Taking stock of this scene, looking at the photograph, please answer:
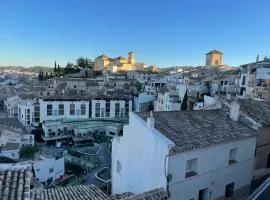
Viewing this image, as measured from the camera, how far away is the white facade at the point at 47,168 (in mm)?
30469

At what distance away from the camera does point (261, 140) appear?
50.5 feet

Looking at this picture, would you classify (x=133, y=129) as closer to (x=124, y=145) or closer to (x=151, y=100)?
(x=124, y=145)

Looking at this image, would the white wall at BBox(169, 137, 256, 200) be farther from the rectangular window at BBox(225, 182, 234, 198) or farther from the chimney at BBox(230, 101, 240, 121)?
the chimney at BBox(230, 101, 240, 121)

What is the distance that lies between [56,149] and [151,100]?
23.9m

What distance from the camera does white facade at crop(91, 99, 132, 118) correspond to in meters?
54.0

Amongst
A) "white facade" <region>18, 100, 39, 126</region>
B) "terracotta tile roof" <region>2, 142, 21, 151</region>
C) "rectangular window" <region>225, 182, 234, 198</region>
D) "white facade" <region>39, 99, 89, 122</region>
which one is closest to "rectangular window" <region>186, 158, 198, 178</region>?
"rectangular window" <region>225, 182, 234, 198</region>

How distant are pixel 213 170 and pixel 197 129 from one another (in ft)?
6.94

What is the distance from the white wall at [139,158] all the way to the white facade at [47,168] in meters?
16.7

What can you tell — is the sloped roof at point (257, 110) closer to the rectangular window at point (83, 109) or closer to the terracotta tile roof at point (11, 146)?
the terracotta tile roof at point (11, 146)

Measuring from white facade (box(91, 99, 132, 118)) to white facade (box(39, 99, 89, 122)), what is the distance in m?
1.66

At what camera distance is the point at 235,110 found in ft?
52.6

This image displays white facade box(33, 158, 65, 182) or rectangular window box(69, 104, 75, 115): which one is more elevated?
rectangular window box(69, 104, 75, 115)

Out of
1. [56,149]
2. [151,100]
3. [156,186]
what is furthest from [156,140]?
[151,100]

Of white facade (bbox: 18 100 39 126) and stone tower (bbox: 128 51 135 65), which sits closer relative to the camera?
white facade (bbox: 18 100 39 126)
